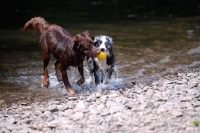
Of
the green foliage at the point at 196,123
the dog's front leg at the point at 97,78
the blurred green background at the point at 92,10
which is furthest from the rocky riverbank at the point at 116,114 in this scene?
the blurred green background at the point at 92,10

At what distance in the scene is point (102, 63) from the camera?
25.5 feet

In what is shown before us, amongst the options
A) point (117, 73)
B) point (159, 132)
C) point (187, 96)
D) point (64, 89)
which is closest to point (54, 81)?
point (64, 89)

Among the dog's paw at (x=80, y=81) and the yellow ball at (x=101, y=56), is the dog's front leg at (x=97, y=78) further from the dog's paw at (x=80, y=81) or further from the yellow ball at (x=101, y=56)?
the yellow ball at (x=101, y=56)

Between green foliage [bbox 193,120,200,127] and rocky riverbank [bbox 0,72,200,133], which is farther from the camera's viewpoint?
rocky riverbank [bbox 0,72,200,133]

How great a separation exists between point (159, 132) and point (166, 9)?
18.1m

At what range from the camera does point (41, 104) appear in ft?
22.1

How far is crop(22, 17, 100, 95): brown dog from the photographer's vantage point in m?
6.80

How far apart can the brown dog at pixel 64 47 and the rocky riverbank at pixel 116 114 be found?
784mm

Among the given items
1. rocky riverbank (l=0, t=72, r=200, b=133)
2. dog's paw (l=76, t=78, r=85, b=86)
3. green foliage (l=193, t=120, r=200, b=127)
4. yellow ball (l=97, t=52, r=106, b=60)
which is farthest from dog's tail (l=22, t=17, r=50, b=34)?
green foliage (l=193, t=120, r=200, b=127)

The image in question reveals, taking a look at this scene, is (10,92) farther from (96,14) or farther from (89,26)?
(96,14)

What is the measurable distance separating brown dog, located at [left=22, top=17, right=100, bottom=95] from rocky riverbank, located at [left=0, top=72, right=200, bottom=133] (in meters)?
0.78

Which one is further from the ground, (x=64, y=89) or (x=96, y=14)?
(x=96, y=14)

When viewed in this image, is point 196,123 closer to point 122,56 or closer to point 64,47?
point 64,47

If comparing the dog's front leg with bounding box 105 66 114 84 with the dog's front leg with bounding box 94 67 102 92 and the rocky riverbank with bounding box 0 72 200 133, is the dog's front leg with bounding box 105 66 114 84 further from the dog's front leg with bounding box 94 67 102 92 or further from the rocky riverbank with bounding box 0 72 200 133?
the rocky riverbank with bounding box 0 72 200 133
